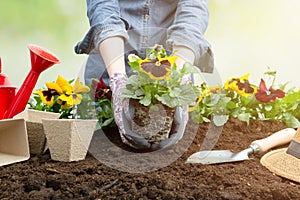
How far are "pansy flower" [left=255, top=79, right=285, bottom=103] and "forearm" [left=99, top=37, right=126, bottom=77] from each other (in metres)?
0.45

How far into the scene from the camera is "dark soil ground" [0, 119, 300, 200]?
72 cm

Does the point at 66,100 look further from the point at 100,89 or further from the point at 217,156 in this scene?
the point at 217,156

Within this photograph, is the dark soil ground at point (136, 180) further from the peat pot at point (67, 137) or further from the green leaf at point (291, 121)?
the green leaf at point (291, 121)

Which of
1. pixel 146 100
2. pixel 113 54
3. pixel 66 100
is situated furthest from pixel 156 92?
pixel 66 100

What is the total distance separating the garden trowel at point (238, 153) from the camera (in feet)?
3.01

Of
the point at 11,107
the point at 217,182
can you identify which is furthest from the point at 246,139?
the point at 11,107

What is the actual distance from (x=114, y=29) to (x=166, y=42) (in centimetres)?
11

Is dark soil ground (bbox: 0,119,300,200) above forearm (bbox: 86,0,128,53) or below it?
below

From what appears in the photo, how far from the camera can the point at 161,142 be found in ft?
3.06

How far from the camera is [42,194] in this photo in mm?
700

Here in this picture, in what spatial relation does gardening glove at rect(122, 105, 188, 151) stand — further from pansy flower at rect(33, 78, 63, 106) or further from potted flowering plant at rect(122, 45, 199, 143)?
pansy flower at rect(33, 78, 63, 106)

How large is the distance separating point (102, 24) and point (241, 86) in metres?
0.44

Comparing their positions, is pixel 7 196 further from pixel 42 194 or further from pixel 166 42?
pixel 166 42

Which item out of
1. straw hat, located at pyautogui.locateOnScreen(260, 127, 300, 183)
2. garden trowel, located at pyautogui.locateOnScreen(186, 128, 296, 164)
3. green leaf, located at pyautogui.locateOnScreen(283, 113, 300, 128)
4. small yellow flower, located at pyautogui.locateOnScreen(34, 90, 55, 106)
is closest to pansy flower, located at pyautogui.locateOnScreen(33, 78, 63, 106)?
small yellow flower, located at pyautogui.locateOnScreen(34, 90, 55, 106)
